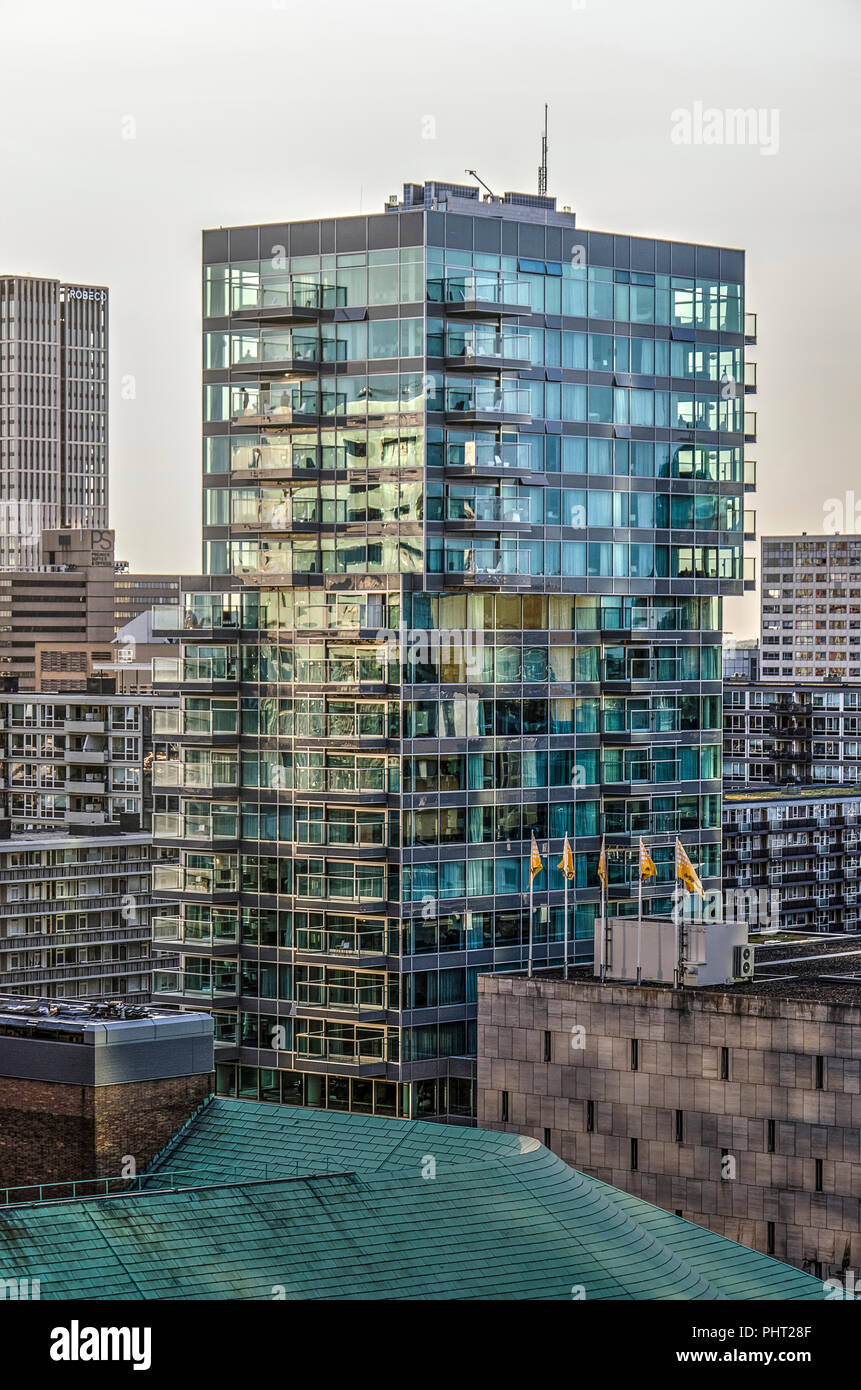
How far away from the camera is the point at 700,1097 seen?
8719 centimetres

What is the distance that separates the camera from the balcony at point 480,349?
10575 centimetres

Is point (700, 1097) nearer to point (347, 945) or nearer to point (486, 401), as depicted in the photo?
point (347, 945)

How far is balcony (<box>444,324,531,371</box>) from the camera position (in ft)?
347

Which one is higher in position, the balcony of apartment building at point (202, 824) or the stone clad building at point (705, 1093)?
the balcony of apartment building at point (202, 824)

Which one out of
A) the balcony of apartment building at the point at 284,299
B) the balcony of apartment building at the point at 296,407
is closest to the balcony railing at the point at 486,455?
the balcony of apartment building at the point at 296,407

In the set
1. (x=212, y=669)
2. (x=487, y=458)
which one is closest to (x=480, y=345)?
(x=487, y=458)

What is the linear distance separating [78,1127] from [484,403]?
43581 millimetres

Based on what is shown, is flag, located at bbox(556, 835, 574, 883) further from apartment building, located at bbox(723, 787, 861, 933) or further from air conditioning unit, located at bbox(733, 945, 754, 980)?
apartment building, located at bbox(723, 787, 861, 933)

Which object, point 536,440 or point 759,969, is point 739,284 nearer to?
point 536,440

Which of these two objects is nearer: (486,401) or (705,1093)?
(705,1093)

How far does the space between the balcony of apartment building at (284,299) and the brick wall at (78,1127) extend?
4190cm

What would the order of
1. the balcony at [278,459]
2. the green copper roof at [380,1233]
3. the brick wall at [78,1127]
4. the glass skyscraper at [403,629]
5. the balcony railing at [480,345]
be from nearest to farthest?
the green copper roof at [380,1233]
the brick wall at [78,1127]
the glass skyscraper at [403,629]
the balcony railing at [480,345]
the balcony at [278,459]

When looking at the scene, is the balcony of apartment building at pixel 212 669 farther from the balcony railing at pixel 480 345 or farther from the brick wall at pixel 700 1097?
the brick wall at pixel 700 1097

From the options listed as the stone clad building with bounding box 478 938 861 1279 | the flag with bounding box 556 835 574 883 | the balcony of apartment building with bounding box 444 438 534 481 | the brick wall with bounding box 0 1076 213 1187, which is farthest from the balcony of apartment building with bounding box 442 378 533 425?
the brick wall with bounding box 0 1076 213 1187
